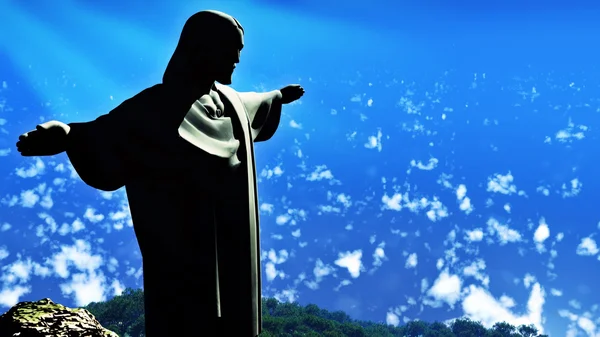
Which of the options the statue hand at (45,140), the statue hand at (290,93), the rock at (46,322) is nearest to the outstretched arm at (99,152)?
the statue hand at (45,140)

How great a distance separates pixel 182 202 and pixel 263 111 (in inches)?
63.6

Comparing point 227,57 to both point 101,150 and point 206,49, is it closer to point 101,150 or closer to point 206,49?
point 206,49

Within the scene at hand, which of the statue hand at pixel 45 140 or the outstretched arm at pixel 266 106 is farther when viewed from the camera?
the outstretched arm at pixel 266 106

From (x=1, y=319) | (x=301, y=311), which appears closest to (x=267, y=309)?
(x=301, y=311)

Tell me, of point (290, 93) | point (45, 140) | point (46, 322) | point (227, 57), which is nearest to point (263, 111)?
point (290, 93)

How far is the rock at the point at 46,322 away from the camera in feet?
17.1

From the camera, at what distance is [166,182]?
17.1ft

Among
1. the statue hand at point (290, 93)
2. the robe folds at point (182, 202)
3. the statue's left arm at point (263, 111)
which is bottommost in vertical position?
the robe folds at point (182, 202)

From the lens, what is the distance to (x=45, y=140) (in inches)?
193

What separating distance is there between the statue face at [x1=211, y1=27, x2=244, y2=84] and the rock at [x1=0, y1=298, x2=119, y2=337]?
2605 mm

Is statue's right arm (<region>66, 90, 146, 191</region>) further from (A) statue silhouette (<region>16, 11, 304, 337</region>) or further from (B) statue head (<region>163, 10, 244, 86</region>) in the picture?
(B) statue head (<region>163, 10, 244, 86</region>)

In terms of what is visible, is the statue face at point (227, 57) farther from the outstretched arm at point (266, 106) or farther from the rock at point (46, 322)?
the rock at point (46, 322)

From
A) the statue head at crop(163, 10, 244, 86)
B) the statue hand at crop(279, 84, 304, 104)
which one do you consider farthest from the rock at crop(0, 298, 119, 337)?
the statue hand at crop(279, 84, 304, 104)

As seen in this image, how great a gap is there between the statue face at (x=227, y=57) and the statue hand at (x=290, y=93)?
1.17 metres
